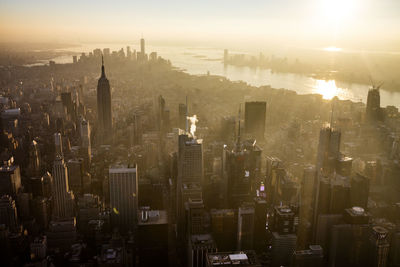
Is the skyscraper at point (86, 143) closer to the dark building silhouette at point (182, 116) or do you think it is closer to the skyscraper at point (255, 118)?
the dark building silhouette at point (182, 116)

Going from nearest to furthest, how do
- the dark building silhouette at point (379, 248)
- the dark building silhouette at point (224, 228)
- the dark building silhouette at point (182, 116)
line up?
the dark building silhouette at point (379, 248) < the dark building silhouette at point (224, 228) < the dark building silhouette at point (182, 116)

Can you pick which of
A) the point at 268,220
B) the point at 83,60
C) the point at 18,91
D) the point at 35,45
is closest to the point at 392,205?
the point at 268,220

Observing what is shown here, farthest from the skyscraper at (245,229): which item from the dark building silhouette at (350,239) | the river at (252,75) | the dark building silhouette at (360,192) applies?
the river at (252,75)

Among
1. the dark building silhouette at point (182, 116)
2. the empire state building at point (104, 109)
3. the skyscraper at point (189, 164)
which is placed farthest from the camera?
the empire state building at point (104, 109)

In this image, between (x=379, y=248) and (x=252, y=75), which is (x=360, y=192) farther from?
(x=252, y=75)

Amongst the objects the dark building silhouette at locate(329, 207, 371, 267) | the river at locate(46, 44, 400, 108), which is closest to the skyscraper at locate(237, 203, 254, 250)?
the dark building silhouette at locate(329, 207, 371, 267)

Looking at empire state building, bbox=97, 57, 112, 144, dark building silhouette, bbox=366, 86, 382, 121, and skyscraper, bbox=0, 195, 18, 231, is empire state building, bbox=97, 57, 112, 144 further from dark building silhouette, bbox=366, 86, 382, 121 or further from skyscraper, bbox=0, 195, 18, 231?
dark building silhouette, bbox=366, 86, 382, 121

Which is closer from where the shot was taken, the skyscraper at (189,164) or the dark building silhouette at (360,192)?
the dark building silhouette at (360,192)

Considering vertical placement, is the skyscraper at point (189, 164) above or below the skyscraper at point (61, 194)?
above
